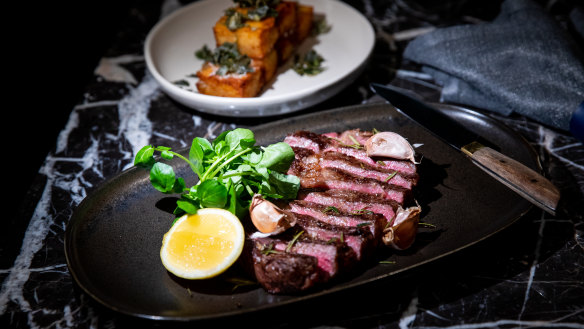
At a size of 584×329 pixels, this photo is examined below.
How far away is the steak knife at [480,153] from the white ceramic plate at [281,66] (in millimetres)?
575

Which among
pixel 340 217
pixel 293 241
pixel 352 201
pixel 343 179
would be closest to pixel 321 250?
pixel 293 241

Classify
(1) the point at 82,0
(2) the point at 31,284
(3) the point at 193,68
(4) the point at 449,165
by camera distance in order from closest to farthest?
(2) the point at 31,284 < (4) the point at 449,165 < (3) the point at 193,68 < (1) the point at 82,0

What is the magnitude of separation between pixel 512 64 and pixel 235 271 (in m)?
2.66

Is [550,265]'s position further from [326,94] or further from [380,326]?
[326,94]

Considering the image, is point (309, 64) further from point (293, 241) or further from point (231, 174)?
point (293, 241)

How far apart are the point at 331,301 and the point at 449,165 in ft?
4.17

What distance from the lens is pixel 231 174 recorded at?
7.91ft

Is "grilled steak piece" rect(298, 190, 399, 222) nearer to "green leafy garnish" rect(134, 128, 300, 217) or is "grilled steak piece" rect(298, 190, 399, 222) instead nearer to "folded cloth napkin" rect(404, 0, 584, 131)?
"green leafy garnish" rect(134, 128, 300, 217)

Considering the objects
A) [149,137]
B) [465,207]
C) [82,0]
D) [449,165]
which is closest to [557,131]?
[449,165]

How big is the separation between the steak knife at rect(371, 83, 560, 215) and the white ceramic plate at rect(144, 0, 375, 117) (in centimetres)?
57

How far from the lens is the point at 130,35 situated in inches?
186

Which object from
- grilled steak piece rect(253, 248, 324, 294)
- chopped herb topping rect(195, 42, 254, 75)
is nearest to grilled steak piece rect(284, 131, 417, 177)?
grilled steak piece rect(253, 248, 324, 294)

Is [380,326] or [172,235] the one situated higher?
[172,235]

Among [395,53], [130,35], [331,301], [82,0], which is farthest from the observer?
[82,0]
